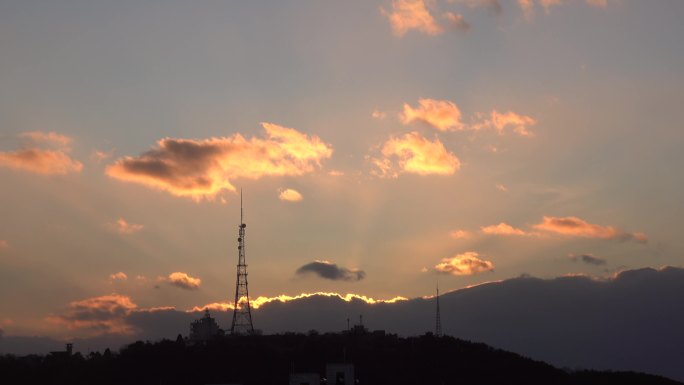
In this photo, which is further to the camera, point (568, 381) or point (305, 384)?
point (568, 381)

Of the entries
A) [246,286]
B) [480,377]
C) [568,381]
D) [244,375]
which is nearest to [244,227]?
[246,286]

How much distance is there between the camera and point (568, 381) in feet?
652

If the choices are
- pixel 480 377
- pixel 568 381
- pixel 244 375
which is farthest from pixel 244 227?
pixel 568 381

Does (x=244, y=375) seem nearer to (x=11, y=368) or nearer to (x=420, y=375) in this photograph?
(x=420, y=375)

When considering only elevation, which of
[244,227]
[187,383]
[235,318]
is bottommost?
[187,383]

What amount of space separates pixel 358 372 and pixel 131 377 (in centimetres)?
5048

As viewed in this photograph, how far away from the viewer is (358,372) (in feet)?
645

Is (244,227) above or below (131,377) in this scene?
above

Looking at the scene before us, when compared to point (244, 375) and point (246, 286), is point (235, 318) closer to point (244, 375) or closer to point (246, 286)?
point (246, 286)

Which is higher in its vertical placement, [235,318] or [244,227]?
[244,227]

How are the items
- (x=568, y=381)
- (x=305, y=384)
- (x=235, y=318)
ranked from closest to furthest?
(x=305, y=384) < (x=235, y=318) < (x=568, y=381)

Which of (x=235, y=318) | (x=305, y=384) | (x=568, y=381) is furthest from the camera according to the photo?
(x=568, y=381)

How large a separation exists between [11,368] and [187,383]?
133 feet

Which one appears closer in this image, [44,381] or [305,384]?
[305,384]
